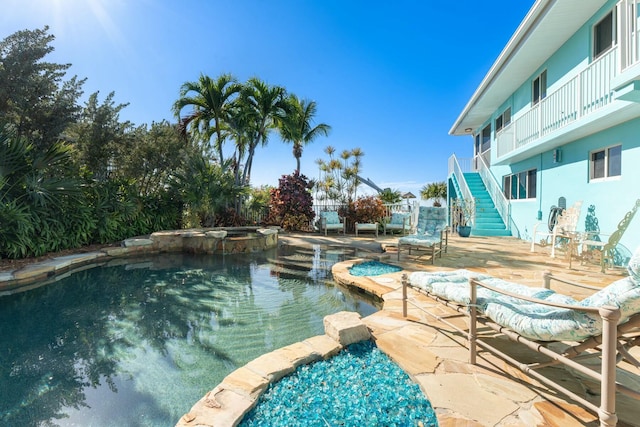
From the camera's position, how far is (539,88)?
30.2 ft

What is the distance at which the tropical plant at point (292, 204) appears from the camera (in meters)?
12.4

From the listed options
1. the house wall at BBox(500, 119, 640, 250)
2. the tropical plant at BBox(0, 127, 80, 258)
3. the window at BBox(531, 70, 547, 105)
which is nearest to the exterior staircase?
the house wall at BBox(500, 119, 640, 250)

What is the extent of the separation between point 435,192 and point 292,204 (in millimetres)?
14812

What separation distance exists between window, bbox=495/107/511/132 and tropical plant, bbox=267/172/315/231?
8.41 metres

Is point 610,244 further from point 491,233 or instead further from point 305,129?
point 305,129

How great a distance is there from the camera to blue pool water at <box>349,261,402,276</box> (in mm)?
5273

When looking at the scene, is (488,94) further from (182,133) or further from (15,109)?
(15,109)

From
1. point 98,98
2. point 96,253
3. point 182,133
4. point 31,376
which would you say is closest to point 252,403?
point 31,376

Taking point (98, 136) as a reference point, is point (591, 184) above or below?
below

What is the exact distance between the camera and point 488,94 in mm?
11102

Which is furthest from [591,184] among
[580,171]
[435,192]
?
[435,192]

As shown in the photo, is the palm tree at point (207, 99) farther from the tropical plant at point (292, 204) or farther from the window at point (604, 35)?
the window at point (604, 35)

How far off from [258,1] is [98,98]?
6.21m

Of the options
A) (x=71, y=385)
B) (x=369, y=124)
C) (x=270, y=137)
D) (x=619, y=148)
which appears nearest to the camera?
(x=71, y=385)
